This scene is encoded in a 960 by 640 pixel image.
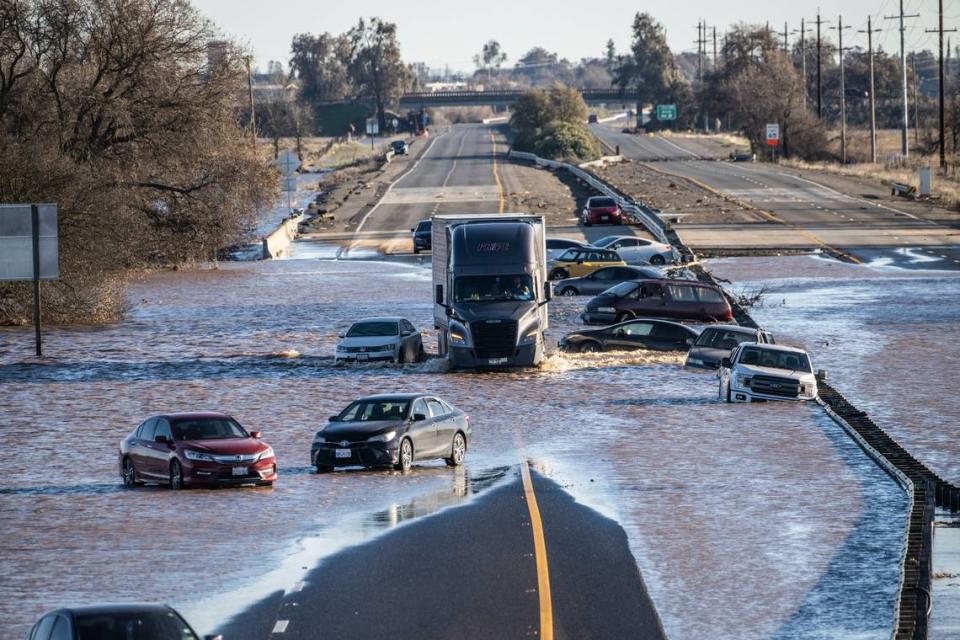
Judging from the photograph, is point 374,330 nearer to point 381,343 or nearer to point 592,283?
point 381,343

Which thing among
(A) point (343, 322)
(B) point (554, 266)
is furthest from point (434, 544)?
(B) point (554, 266)

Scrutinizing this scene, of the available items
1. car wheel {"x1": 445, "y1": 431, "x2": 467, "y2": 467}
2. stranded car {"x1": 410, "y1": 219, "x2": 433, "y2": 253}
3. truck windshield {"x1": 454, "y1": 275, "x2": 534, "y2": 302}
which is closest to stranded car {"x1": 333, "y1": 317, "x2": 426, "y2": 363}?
truck windshield {"x1": 454, "y1": 275, "x2": 534, "y2": 302}

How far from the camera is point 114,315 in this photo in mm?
57188

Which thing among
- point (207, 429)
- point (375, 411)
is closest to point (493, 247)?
point (375, 411)

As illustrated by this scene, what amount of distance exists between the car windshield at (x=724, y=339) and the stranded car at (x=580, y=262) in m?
21.7

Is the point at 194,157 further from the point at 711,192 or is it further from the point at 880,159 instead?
the point at 880,159

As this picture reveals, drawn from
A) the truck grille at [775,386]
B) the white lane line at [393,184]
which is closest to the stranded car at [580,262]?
the truck grille at [775,386]

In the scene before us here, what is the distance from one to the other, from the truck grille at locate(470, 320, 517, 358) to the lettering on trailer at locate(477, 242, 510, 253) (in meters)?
1.91

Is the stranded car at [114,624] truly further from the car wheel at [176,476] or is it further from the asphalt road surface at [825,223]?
Result: the asphalt road surface at [825,223]

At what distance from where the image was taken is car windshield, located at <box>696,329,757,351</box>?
4062 centimetres

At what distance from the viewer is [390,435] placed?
2670 centimetres

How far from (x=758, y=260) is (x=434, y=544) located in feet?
175

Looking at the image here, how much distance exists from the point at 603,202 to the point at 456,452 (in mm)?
61030

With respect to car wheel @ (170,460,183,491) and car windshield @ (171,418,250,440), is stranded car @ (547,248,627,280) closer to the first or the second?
car windshield @ (171,418,250,440)
